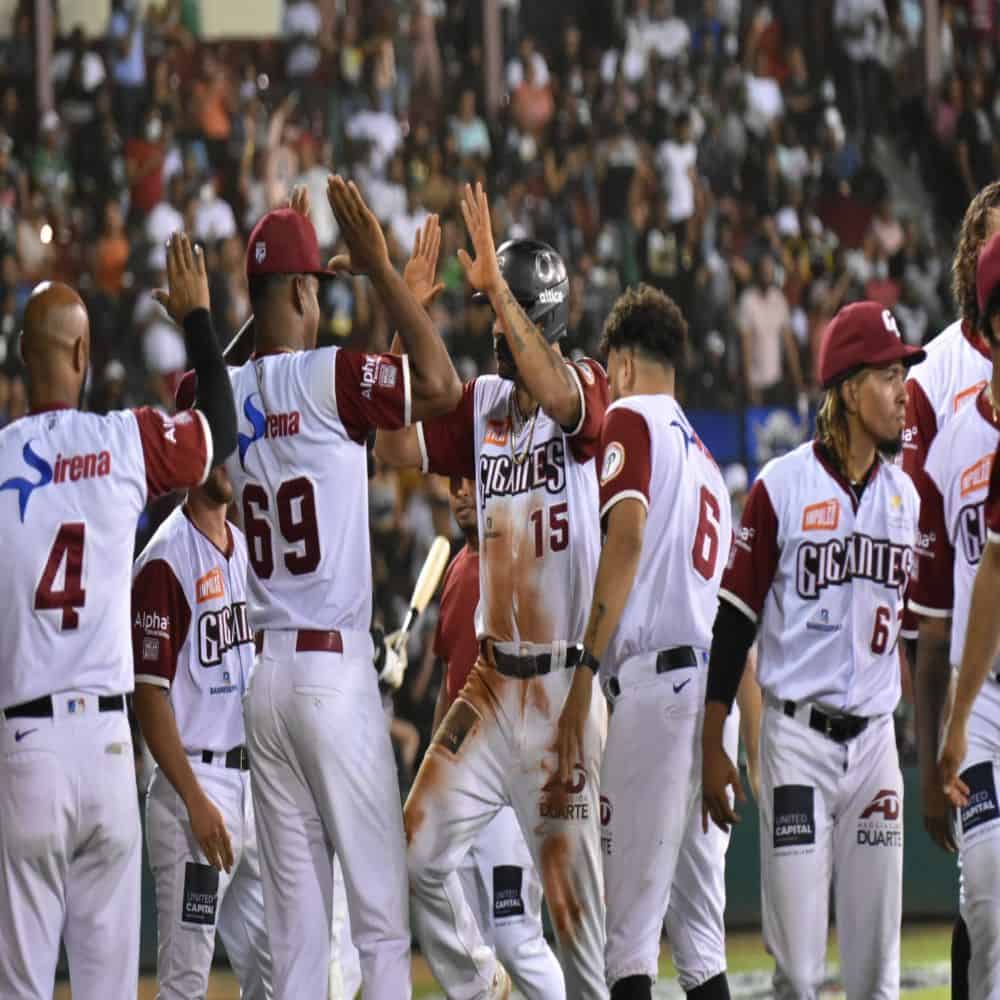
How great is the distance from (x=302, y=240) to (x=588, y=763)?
1.82m

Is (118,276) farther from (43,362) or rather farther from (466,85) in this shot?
(43,362)

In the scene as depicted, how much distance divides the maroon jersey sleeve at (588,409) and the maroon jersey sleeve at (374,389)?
2.03ft

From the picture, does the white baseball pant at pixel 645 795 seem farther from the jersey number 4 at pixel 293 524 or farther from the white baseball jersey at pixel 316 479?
the jersey number 4 at pixel 293 524

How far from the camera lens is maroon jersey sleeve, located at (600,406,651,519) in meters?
5.93

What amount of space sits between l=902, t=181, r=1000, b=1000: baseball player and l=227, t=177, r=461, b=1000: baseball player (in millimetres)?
1553

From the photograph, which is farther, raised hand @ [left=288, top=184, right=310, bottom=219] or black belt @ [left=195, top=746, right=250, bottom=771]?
black belt @ [left=195, top=746, right=250, bottom=771]

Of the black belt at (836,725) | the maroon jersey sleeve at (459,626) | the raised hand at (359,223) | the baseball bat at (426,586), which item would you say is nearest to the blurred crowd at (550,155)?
the baseball bat at (426,586)

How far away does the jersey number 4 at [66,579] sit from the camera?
16.8 feet

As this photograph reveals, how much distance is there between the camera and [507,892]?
7031mm

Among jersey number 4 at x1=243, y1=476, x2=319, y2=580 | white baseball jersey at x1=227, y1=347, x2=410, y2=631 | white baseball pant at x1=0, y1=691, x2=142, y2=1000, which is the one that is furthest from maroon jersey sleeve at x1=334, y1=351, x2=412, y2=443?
white baseball pant at x1=0, y1=691, x2=142, y2=1000

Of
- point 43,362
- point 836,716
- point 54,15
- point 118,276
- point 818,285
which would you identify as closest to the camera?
point 43,362

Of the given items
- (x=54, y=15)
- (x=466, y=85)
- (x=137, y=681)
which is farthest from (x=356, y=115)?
(x=137, y=681)

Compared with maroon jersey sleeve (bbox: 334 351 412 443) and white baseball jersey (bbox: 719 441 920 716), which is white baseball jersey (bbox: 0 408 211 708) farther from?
white baseball jersey (bbox: 719 441 920 716)

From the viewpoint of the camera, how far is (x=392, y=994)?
5391mm
